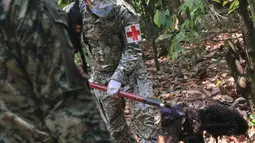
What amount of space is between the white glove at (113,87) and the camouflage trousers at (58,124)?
213 cm

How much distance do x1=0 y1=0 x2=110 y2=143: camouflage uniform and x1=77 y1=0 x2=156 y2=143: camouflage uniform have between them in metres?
2.25

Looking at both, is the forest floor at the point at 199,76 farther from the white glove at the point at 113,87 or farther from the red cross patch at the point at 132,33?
the white glove at the point at 113,87

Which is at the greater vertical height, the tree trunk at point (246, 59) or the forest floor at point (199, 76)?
the tree trunk at point (246, 59)

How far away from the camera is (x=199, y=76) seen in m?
7.04

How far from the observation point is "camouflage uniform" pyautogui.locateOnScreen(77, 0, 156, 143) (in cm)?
372

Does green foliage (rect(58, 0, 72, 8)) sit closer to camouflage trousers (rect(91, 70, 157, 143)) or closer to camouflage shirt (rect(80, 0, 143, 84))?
camouflage shirt (rect(80, 0, 143, 84))

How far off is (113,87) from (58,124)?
7.33 ft

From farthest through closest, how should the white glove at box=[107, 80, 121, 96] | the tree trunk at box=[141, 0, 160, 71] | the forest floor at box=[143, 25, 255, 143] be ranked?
1. the tree trunk at box=[141, 0, 160, 71]
2. the forest floor at box=[143, 25, 255, 143]
3. the white glove at box=[107, 80, 121, 96]

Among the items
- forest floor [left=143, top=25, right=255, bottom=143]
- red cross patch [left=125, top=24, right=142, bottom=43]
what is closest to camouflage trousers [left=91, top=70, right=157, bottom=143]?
red cross patch [left=125, top=24, right=142, bottom=43]

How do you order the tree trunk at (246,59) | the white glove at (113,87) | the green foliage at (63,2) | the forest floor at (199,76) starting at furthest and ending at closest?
the forest floor at (199,76) → the green foliage at (63,2) → the tree trunk at (246,59) → the white glove at (113,87)

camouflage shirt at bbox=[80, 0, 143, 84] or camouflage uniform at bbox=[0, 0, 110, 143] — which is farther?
camouflage shirt at bbox=[80, 0, 143, 84]

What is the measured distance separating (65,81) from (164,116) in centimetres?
167

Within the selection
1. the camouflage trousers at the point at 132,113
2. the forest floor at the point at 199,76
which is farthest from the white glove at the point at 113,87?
the forest floor at the point at 199,76

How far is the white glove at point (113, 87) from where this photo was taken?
3537 millimetres
